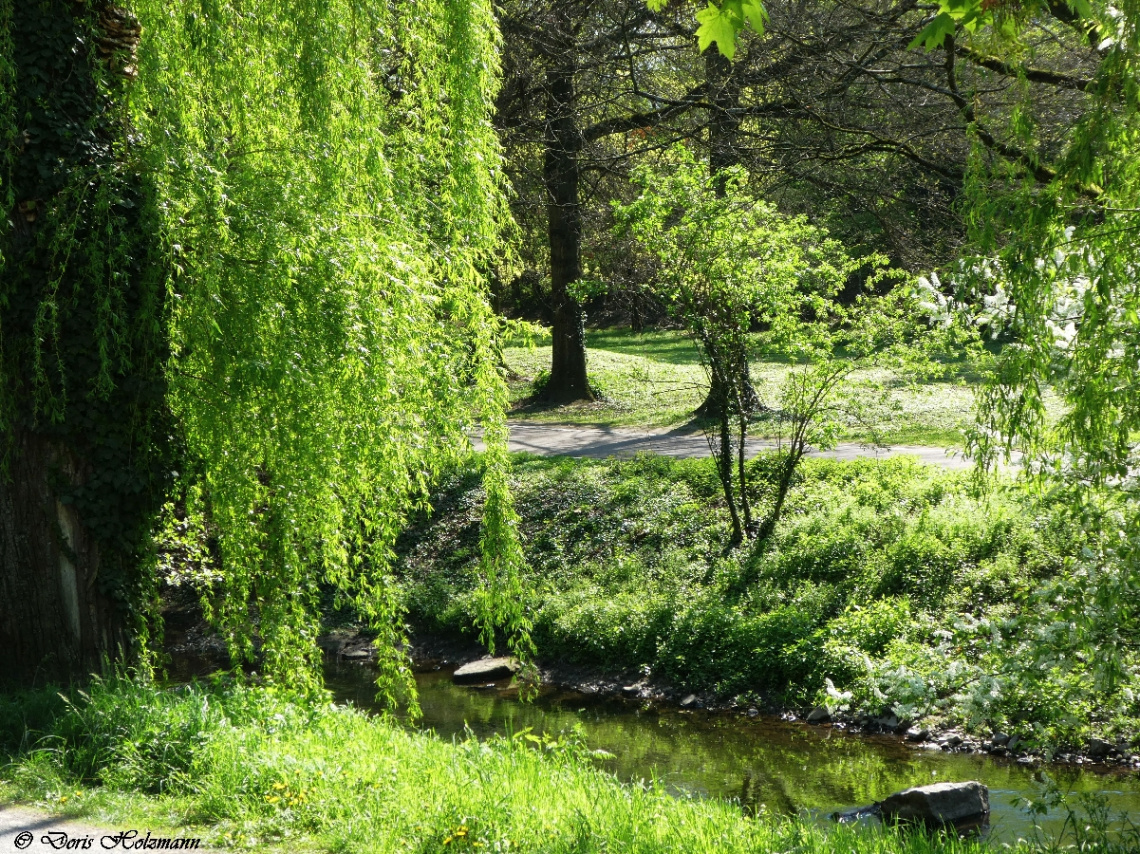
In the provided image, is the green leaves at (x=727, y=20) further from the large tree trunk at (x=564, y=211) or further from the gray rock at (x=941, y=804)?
the large tree trunk at (x=564, y=211)

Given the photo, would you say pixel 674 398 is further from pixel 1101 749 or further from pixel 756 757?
pixel 1101 749

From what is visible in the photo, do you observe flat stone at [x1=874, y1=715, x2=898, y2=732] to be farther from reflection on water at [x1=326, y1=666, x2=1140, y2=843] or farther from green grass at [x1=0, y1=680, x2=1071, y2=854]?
green grass at [x1=0, y1=680, x2=1071, y2=854]

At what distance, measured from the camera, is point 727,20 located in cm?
454

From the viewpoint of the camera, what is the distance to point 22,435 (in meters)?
6.13

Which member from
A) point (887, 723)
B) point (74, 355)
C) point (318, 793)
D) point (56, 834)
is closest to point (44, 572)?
point (74, 355)

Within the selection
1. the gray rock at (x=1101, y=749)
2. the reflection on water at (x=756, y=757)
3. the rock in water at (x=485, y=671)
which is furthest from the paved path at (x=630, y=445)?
the gray rock at (x=1101, y=749)

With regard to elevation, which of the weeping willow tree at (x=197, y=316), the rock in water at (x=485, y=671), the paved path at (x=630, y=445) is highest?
the weeping willow tree at (x=197, y=316)

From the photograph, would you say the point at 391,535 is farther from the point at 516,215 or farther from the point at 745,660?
the point at 516,215

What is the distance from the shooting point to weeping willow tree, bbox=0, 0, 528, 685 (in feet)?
19.4

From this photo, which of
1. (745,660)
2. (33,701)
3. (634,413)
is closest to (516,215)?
(634,413)

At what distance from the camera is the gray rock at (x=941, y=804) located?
7402mm

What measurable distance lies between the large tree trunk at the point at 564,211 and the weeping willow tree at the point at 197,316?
8279mm

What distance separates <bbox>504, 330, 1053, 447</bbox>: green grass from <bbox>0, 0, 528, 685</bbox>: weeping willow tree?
24.9ft

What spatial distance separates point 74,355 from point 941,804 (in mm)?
6409
